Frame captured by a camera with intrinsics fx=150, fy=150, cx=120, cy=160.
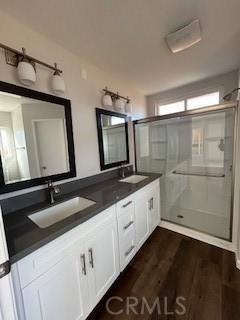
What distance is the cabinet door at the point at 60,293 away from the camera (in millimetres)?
784

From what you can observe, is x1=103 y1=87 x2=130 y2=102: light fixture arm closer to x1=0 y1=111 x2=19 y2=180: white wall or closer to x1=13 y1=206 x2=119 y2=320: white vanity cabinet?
x1=0 y1=111 x2=19 y2=180: white wall

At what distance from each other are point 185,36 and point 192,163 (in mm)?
1802

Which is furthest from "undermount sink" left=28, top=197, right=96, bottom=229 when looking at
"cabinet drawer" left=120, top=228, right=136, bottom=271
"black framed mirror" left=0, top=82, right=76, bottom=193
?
"cabinet drawer" left=120, top=228, right=136, bottom=271

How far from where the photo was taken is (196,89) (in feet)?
8.33

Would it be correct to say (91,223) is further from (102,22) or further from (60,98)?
(102,22)

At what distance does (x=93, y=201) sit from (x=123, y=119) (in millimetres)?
1500

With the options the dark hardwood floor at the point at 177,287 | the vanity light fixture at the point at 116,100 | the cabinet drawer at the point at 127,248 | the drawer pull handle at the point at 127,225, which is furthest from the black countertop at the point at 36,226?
the vanity light fixture at the point at 116,100

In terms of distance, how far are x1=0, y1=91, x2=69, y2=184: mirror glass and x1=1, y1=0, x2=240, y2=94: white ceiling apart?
620mm

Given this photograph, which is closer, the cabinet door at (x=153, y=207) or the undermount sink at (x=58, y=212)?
the undermount sink at (x=58, y=212)

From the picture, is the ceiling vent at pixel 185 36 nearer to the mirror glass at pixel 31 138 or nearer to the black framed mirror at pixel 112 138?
the black framed mirror at pixel 112 138

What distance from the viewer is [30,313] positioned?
0.77 meters

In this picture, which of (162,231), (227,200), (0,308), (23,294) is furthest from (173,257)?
(0,308)

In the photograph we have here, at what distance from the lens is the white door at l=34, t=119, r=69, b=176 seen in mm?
1354

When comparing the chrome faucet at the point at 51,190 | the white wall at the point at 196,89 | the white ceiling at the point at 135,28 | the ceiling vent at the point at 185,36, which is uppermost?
the white ceiling at the point at 135,28
